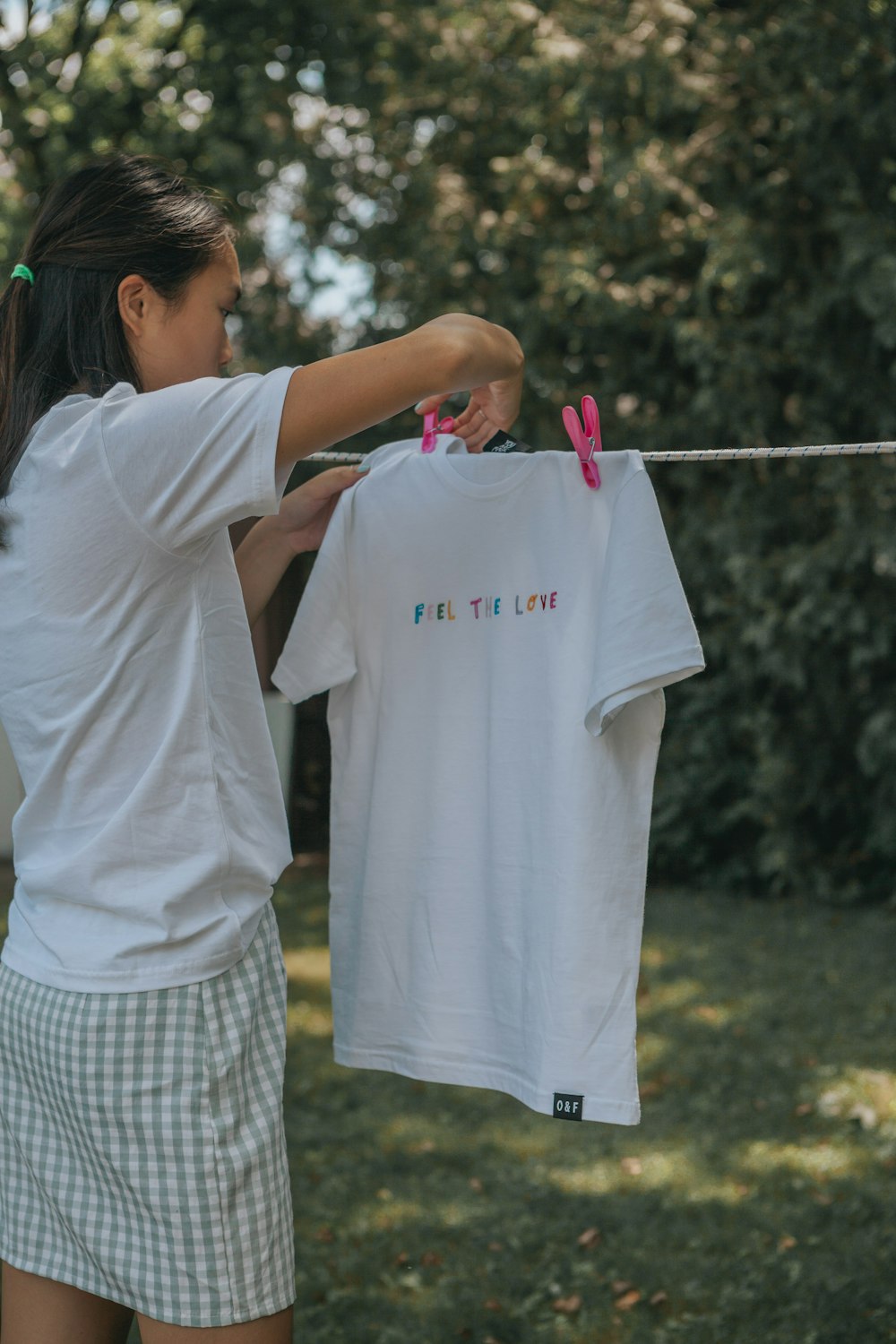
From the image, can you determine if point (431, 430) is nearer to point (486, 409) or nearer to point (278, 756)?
point (486, 409)

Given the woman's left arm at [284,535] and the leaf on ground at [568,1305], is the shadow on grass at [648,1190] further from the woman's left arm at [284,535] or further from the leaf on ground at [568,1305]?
the woman's left arm at [284,535]

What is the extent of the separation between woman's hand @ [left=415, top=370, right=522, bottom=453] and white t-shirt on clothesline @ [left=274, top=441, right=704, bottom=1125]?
39 mm

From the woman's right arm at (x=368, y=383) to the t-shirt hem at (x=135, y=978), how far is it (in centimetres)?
51

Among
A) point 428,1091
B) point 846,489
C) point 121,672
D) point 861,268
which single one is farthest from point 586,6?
point 121,672

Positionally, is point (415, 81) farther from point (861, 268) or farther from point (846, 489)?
point (846, 489)

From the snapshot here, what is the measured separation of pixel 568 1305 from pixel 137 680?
1956 millimetres

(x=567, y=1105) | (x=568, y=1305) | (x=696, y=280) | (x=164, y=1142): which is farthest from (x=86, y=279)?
(x=696, y=280)

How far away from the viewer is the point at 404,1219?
10.2 feet

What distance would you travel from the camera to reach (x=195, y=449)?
1227mm

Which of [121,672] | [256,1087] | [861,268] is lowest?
[861,268]

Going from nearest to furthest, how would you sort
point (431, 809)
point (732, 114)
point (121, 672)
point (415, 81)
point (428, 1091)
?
point (121, 672) < point (431, 809) < point (428, 1091) < point (732, 114) < point (415, 81)

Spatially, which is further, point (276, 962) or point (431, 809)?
point (431, 809)

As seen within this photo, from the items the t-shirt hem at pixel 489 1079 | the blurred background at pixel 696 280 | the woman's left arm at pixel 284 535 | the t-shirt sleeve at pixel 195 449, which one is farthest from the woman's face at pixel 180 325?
the blurred background at pixel 696 280

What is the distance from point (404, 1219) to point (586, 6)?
16.2 feet
